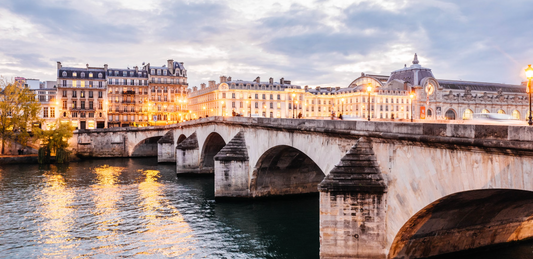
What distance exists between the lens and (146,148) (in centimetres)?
6238

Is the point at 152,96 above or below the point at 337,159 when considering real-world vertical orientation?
above

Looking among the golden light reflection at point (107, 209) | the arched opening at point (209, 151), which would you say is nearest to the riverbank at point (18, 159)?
the golden light reflection at point (107, 209)

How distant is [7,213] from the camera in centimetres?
2392

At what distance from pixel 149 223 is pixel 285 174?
10466 mm

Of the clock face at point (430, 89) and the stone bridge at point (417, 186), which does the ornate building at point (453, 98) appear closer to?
the clock face at point (430, 89)

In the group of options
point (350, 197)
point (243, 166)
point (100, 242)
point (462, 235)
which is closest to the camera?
point (350, 197)

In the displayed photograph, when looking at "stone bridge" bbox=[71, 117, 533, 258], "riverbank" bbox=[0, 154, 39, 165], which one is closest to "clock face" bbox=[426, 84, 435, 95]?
"stone bridge" bbox=[71, 117, 533, 258]

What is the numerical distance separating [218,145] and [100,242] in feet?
78.5

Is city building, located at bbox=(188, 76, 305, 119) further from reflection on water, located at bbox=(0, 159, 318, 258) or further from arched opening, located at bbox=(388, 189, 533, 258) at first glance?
arched opening, located at bbox=(388, 189, 533, 258)

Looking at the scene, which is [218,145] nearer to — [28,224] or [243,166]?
[243,166]

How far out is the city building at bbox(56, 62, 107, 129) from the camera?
78312 mm

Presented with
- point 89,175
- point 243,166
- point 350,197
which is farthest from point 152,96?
point 350,197

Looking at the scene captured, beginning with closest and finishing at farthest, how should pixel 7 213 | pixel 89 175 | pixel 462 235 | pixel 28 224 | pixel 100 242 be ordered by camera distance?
pixel 462 235
pixel 100 242
pixel 28 224
pixel 7 213
pixel 89 175

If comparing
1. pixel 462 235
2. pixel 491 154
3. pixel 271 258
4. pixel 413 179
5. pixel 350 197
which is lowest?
pixel 271 258
